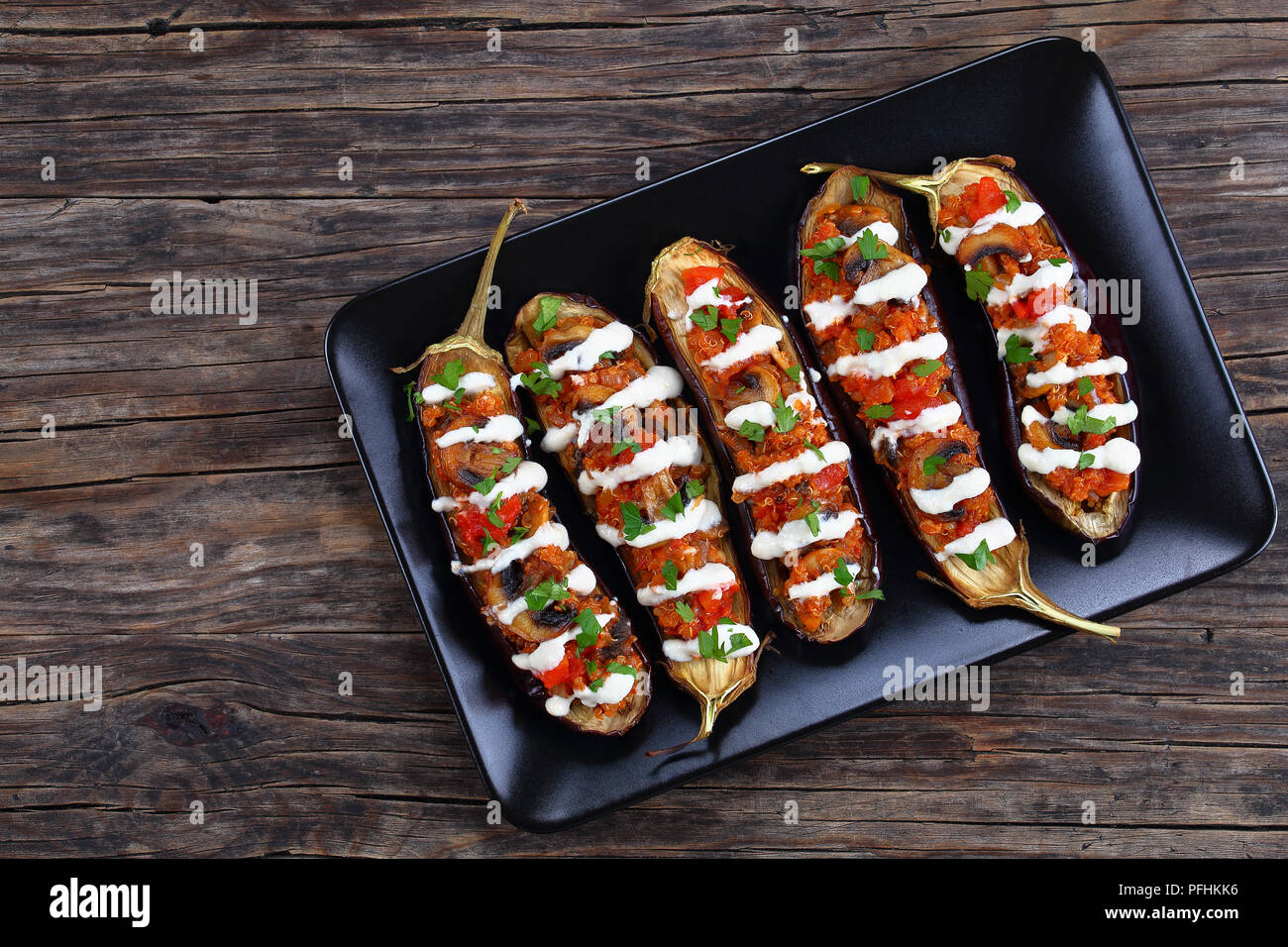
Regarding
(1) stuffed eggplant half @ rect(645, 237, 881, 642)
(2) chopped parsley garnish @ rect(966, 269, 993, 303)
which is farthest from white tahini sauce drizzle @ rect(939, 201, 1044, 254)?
→ (1) stuffed eggplant half @ rect(645, 237, 881, 642)

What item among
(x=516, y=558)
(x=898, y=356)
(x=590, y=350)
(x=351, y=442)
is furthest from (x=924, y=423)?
(x=351, y=442)

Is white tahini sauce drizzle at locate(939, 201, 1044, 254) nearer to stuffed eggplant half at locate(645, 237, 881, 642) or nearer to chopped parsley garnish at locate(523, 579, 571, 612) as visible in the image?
stuffed eggplant half at locate(645, 237, 881, 642)

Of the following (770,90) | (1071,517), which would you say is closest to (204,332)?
(770,90)

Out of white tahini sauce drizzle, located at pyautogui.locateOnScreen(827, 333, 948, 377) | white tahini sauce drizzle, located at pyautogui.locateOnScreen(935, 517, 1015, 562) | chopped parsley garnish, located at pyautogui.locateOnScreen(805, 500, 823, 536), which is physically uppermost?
white tahini sauce drizzle, located at pyautogui.locateOnScreen(827, 333, 948, 377)

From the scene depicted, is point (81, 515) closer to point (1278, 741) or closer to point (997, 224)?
point (997, 224)

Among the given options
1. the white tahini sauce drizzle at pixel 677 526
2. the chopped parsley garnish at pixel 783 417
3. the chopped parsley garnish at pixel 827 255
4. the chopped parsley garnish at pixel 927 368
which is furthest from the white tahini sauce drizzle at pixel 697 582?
the chopped parsley garnish at pixel 827 255

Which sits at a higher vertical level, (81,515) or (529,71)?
(529,71)

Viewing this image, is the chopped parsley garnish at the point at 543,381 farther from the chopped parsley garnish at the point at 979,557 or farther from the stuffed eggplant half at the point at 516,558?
the chopped parsley garnish at the point at 979,557
